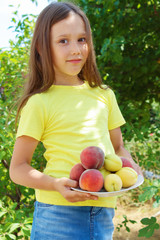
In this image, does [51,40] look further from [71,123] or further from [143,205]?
[143,205]

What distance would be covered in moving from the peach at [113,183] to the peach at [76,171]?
116mm

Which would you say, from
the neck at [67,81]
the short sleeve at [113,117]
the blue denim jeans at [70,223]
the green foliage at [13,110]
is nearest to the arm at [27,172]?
the blue denim jeans at [70,223]

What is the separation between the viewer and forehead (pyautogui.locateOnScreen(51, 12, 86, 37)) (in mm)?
1483

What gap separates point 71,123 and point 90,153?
253 millimetres

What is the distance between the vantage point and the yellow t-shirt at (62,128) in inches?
55.0

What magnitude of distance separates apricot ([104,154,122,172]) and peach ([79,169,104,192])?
10cm

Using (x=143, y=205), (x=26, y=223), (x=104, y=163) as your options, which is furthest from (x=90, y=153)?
(x=143, y=205)

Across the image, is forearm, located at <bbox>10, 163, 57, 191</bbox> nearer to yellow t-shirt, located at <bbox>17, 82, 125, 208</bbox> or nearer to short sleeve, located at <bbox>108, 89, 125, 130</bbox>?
yellow t-shirt, located at <bbox>17, 82, 125, 208</bbox>

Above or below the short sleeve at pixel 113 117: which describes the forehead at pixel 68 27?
above

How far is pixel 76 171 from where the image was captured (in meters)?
1.28

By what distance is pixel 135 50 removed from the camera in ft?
10.8

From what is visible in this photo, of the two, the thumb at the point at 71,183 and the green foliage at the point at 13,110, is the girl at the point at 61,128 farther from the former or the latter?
the green foliage at the point at 13,110

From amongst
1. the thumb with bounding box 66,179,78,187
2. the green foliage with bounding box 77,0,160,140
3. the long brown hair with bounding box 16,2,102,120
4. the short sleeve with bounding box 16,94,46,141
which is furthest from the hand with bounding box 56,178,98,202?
the green foliage with bounding box 77,0,160,140

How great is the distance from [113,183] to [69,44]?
2.28 ft
